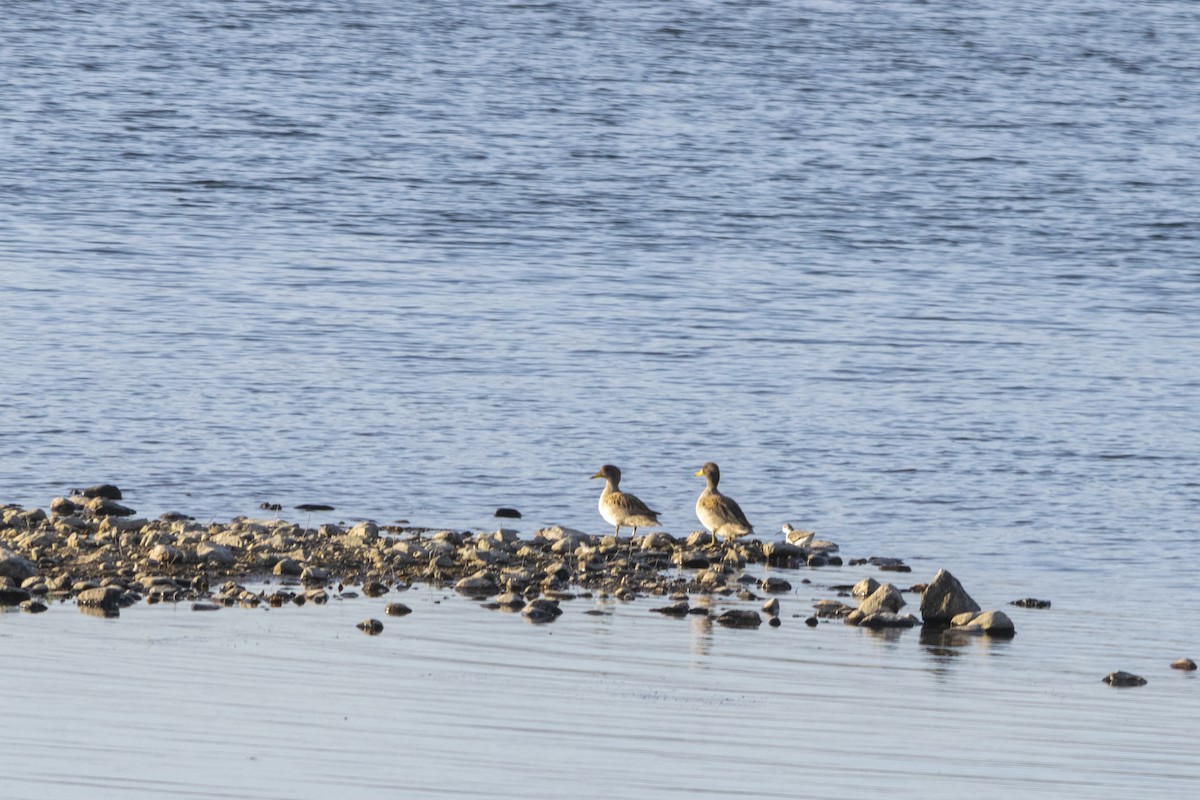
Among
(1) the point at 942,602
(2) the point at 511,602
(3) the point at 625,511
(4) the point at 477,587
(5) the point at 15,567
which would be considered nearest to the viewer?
(5) the point at 15,567

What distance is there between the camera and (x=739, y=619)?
47.5 feet

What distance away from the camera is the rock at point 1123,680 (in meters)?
13.1

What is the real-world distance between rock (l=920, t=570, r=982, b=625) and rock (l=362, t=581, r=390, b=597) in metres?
3.85

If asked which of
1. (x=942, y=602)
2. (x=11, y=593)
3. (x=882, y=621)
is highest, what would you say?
(x=11, y=593)

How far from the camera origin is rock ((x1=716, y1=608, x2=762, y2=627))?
14.4 m

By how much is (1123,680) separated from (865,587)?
2.75 m

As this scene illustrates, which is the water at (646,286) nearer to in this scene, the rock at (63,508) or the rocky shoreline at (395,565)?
the rocky shoreline at (395,565)

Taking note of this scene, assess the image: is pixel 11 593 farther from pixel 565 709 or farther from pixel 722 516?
pixel 722 516

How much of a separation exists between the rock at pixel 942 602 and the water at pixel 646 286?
673mm

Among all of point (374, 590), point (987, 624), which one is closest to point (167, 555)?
point (374, 590)

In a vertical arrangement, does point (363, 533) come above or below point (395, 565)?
above

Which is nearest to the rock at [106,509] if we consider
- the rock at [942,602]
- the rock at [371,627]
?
the rock at [371,627]

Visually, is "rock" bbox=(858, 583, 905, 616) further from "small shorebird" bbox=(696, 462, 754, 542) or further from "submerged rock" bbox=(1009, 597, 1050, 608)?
"small shorebird" bbox=(696, 462, 754, 542)

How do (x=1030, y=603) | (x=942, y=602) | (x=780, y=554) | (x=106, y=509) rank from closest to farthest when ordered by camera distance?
(x=942, y=602)
(x=1030, y=603)
(x=780, y=554)
(x=106, y=509)
